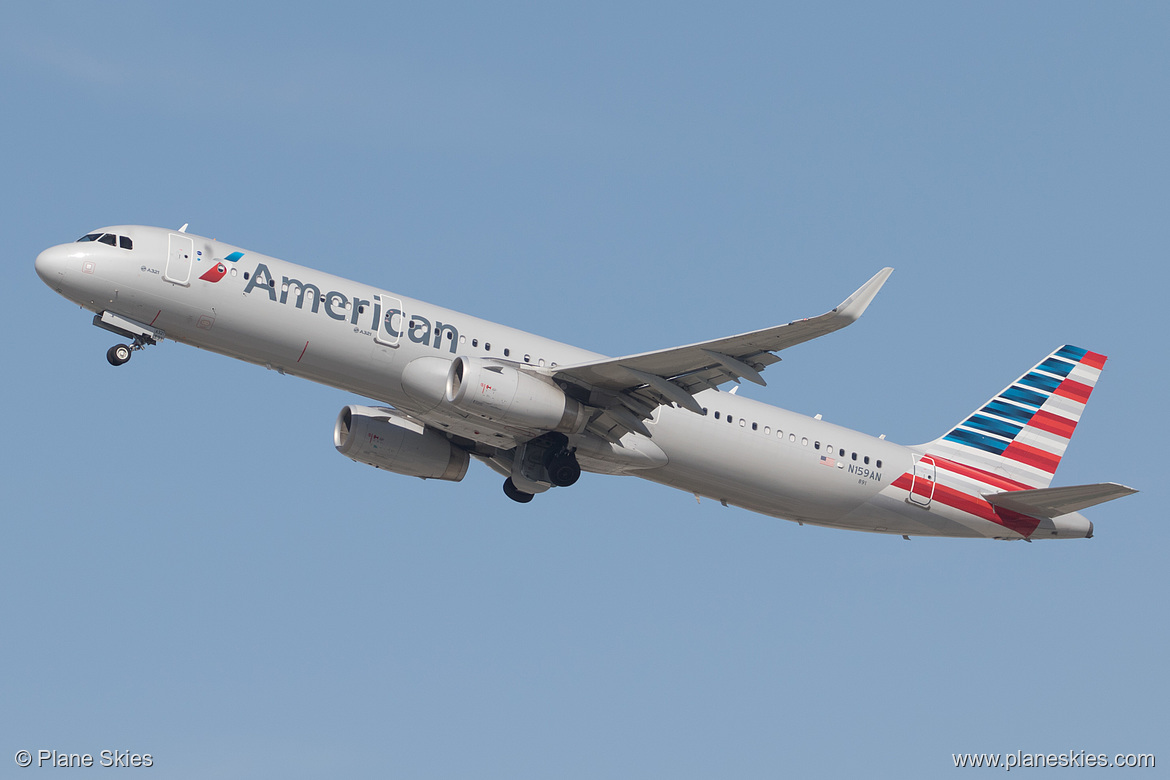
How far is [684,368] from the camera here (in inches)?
1303

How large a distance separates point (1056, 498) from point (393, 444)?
62.3ft

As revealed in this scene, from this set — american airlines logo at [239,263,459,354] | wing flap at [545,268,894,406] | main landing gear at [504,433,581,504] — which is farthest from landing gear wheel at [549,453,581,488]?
american airlines logo at [239,263,459,354]

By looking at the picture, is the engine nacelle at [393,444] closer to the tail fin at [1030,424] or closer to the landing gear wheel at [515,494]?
the landing gear wheel at [515,494]

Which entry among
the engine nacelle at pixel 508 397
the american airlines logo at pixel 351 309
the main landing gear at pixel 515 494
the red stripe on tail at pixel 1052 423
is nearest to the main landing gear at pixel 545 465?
the engine nacelle at pixel 508 397

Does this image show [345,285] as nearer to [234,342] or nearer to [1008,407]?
[234,342]

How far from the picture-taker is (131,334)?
107ft

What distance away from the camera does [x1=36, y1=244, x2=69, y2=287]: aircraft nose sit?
105 ft

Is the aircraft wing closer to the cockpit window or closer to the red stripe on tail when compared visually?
the cockpit window

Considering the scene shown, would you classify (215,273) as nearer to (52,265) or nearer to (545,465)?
(52,265)

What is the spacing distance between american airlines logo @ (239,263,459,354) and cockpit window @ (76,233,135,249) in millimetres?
3077

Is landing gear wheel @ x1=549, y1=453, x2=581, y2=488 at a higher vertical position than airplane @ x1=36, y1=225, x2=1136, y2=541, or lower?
lower

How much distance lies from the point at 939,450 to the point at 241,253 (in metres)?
21.4

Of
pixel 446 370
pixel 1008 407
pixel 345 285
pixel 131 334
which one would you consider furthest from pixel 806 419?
pixel 131 334

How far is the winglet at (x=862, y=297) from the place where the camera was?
2836 centimetres
